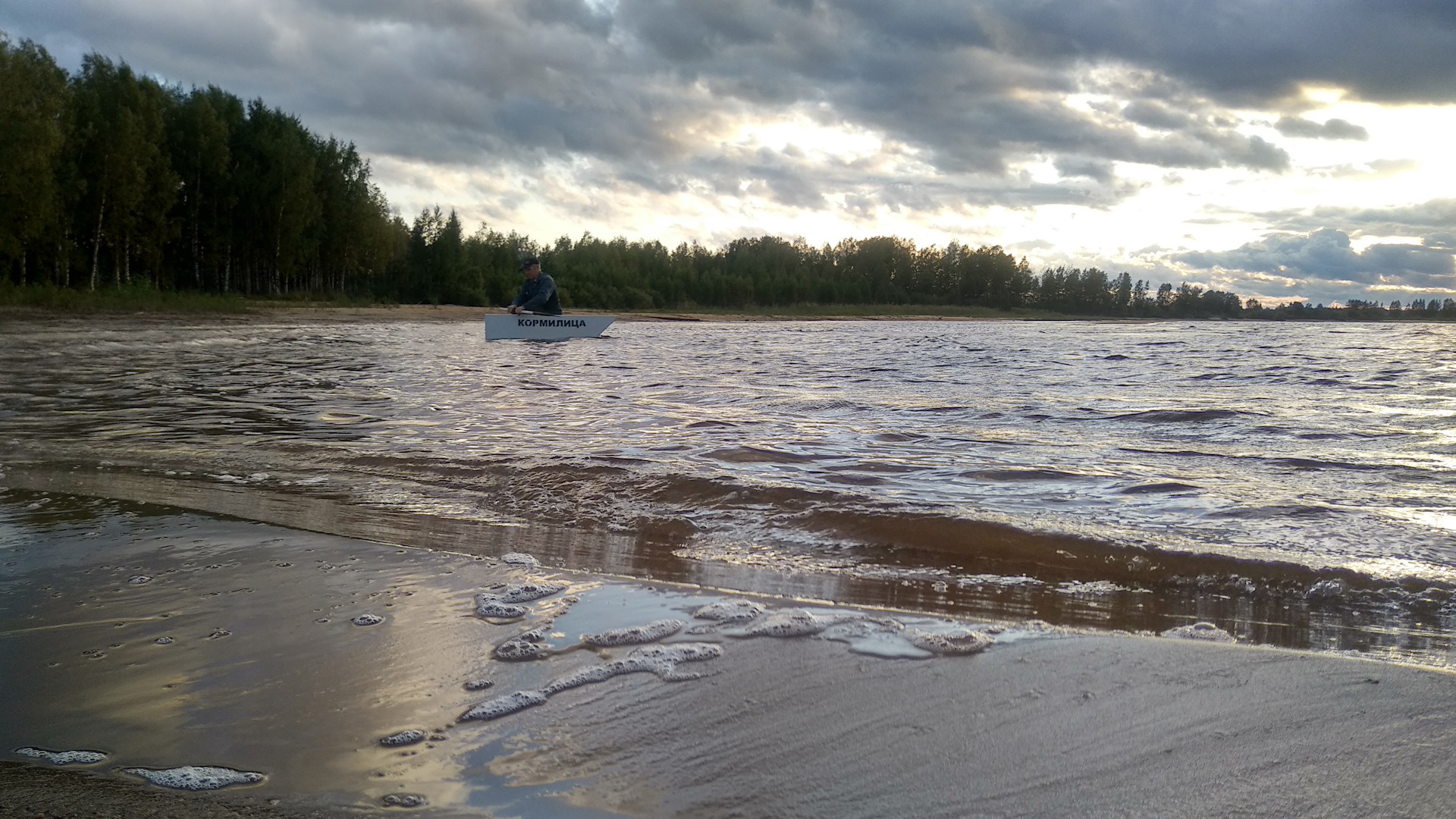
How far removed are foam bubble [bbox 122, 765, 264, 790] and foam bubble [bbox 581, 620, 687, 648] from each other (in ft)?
3.49

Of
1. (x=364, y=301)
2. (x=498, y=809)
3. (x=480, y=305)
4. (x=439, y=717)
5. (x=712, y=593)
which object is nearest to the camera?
(x=498, y=809)

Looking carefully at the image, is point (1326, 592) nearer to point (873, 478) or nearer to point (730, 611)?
point (730, 611)

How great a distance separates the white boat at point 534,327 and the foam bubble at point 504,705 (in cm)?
2133

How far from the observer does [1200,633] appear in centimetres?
306

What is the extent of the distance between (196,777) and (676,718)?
3.40 ft

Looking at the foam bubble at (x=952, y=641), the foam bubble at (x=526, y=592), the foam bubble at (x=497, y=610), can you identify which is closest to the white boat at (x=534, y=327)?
the foam bubble at (x=526, y=592)

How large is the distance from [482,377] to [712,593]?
10.9 m

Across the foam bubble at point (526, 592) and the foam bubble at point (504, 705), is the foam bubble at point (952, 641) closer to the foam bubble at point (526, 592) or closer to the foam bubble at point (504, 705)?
the foam bubble at point (504, 705)

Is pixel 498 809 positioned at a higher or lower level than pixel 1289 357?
lower

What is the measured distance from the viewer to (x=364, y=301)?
182ft

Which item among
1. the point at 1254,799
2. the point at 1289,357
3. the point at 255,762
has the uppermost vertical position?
the point at 1289,357

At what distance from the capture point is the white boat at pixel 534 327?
923 inches

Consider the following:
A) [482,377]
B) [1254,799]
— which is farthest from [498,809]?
[482,377]

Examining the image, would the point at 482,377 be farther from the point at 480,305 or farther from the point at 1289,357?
the point at 480,305
